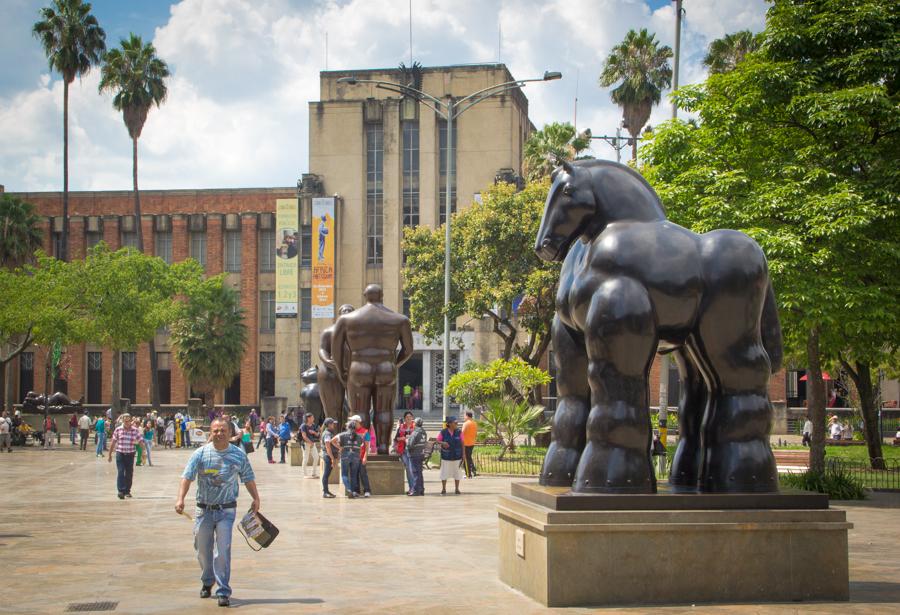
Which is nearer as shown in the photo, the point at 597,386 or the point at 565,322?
the point at 597,386

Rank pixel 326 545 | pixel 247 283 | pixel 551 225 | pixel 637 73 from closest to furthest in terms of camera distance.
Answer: pixel 551 225 < pixel 326 545 < pixel 637 73 < pixel 247 283

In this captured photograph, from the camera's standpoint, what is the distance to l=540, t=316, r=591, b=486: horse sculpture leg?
9211 mm

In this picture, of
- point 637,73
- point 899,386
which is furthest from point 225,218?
point 899,386

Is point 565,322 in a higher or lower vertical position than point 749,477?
higher

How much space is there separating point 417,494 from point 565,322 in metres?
11.3

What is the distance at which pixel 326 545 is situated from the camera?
12242mm

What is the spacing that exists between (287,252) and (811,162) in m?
44.4

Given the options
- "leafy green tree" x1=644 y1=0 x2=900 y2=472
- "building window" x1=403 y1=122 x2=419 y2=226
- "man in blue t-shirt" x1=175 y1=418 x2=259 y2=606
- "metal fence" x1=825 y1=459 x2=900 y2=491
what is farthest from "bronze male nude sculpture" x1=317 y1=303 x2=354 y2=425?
"building window" x1=403 y1=122 x2=419 y2=226

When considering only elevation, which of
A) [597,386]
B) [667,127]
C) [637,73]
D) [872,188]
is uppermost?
[637,73]

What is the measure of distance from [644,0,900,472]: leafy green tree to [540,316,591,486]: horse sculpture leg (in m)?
9.06

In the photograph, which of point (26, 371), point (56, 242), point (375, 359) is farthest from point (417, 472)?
point (56, 242)

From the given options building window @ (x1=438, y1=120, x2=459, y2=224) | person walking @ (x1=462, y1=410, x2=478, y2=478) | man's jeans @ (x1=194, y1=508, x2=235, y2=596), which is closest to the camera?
man's jeans @ (x1=194, y1=508, x2=235, y2=596)

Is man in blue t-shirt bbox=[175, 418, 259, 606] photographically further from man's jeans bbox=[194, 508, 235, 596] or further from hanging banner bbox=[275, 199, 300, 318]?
hanging banner bbox=[275, 199, 300, 318]

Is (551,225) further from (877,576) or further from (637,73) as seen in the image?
(637,73)
